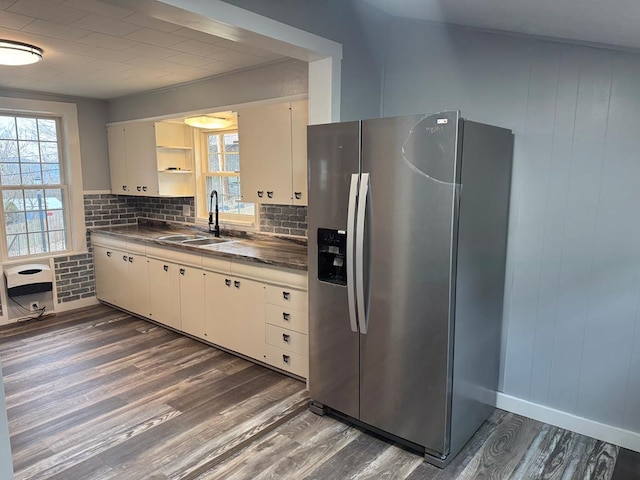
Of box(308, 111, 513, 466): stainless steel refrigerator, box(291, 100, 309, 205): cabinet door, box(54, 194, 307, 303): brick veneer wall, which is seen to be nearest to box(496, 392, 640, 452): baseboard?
box(308, 111, 513, 466): stainless steel refrigerator

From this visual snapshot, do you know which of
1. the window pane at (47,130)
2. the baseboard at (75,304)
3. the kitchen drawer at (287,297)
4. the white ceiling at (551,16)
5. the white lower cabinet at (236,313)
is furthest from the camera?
the baseboard at (75,304)

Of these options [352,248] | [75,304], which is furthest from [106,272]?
[352,248]

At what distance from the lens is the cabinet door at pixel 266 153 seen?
133 inches

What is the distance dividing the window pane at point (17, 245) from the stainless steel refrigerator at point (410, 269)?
144 inches

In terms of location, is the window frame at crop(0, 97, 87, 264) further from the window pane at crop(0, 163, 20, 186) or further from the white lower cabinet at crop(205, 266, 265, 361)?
the white lower cabinet at crop(205, 266, 265, 361)

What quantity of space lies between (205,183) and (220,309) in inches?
67.7

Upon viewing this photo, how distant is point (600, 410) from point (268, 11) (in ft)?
9.23

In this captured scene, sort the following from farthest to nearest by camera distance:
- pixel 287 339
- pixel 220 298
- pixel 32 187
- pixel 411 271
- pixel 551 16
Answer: pixel 32 187
pixel 220 298
pixel 287 339
pixel 411 271
pixel 551 16

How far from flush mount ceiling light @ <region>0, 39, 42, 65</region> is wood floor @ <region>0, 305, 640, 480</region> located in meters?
2.28

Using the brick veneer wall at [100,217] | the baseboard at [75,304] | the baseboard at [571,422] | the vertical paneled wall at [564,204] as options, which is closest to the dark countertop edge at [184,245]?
the brick veneer wall at [100,217]

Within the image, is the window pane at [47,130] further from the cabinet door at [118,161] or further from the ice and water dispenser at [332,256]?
the ice and water dispenser at [332,256]

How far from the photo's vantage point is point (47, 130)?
15.7 feet

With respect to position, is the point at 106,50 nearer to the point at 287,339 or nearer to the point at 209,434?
the point at 287,339

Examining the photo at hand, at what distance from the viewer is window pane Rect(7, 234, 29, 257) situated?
4566 mm
